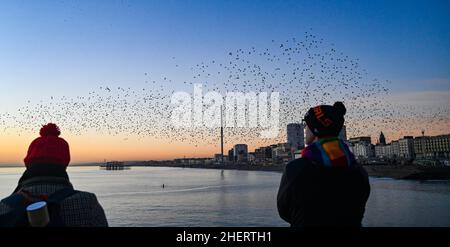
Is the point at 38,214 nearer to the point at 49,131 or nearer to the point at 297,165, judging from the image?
the point at 49,131

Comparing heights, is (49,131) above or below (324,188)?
above

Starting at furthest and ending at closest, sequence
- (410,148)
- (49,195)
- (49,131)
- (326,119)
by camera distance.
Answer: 1. (410,148)
2. (326,119)
3. (49,131)
4. (49,195)

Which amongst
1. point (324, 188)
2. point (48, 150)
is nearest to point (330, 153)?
point (324, 188)

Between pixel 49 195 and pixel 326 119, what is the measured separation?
171 cm

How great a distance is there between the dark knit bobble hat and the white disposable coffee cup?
1.62m

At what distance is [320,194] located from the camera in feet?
6.48

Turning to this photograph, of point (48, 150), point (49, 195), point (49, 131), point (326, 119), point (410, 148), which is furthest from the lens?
point (410, 148)

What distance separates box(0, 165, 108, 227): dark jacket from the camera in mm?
1752

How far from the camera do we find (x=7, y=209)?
1.71 m

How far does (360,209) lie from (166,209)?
82.1 feet

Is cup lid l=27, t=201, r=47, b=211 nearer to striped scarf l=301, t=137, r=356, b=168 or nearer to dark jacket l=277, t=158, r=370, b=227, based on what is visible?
dark jacket l=277, t=158, r=370, b=227

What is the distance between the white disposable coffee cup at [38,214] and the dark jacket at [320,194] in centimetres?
132
